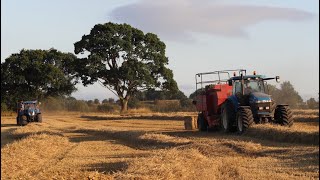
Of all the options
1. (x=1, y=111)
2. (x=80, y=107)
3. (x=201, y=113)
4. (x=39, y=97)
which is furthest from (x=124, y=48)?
(x=201, y=113)

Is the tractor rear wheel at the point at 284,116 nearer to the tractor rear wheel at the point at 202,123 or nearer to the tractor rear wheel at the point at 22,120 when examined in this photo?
the tractor rear wheel at the point at 202,123

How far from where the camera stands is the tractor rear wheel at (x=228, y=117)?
19312 mm

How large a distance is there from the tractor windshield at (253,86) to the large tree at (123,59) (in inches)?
1170

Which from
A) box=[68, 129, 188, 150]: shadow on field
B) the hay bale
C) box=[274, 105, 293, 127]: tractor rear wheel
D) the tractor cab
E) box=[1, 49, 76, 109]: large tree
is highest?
box=[1, 49, 76, 109]: large tree

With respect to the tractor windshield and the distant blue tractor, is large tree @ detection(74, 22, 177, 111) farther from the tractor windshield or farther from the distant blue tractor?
the tractor windshield

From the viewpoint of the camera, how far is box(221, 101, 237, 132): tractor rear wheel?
19.3 meters

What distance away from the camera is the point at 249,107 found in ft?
60.3

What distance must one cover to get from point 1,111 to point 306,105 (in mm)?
35285

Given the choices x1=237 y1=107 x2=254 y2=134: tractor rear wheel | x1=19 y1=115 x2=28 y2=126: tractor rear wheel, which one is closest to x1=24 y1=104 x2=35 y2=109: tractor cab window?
x1=19 y1=115 x2=28 y2=126: tractor rear wheel

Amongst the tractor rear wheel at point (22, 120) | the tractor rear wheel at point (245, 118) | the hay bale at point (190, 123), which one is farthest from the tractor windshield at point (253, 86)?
the tractor rear wheel at point (22, 120)

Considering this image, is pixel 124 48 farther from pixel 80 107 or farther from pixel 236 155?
pixel 236 155

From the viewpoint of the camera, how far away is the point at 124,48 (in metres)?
49.5

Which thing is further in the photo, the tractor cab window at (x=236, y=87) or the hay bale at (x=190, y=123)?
the hay bale at (x=190, y=123)

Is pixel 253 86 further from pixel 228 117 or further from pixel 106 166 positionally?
A: pixel 106 166
